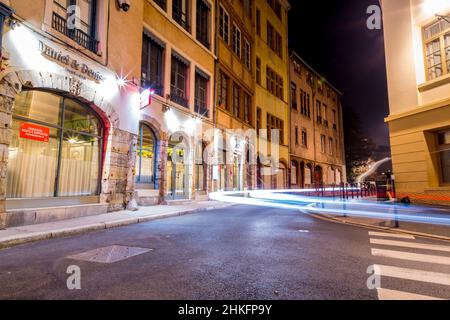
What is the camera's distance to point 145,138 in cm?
1365

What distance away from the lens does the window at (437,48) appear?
1190cm

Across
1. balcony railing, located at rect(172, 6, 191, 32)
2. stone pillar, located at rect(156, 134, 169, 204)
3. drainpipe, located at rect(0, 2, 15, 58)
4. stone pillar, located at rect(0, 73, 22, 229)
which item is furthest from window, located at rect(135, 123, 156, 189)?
balcony railing, located at rect(172, 6, 191, 32)

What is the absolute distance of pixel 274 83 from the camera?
92.5 ft

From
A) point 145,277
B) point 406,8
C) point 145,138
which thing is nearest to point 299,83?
point 406,8

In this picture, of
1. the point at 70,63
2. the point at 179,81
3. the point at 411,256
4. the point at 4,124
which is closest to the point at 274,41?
Answer: the point at 179,81

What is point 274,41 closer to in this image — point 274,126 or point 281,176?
point 274,126

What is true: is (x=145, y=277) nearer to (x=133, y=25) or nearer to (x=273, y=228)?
(x=273, y=228)

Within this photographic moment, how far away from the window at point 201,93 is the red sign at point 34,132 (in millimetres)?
9899

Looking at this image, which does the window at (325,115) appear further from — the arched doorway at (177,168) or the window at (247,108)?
the arched doorway at (177,168)

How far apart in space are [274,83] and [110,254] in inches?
1019

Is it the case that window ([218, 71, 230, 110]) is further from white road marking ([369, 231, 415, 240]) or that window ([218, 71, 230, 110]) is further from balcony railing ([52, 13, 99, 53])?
white road marking ([369, 231, 415, 240])

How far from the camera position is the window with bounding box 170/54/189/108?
15.8 m

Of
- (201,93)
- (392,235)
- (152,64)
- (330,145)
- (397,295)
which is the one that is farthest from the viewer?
(330,145)
